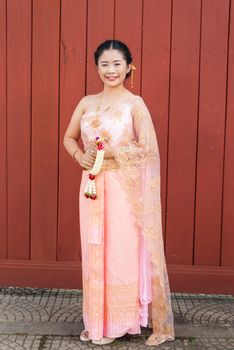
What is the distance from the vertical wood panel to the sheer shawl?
3.07 ft

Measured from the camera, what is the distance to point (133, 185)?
3.11 meters

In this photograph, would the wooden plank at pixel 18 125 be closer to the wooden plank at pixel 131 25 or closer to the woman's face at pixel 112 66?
the wooden plank at pixel 131 25

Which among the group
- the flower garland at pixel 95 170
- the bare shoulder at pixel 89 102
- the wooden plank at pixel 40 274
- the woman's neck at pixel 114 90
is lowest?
the wooden plank at pixel 40 274

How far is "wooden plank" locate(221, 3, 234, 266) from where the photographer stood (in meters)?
3.97

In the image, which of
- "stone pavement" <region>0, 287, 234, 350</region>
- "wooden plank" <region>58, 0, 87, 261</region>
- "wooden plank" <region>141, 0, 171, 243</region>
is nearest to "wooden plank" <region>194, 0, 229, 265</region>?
"wooden plank" <region>141, 0, 171, 243</region>

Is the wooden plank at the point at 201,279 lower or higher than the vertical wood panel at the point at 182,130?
lower

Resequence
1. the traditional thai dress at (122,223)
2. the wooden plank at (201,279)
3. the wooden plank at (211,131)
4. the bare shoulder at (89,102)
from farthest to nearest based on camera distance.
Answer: the wooden plank at (201,279) → the wooden plank at (211,131) → the bare shoulder at (89,102) → the traditional thai dress at (122,223)

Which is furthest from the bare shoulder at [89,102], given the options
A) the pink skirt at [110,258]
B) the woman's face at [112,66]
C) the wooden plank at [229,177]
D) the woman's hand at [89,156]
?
the wooden plank at [229,177]

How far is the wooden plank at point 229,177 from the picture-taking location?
13.0 ft

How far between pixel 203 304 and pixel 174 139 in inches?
49.2

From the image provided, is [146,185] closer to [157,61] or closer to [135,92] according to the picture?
[135,92]

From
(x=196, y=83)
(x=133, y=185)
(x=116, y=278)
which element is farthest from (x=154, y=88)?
(x=116, y=278)

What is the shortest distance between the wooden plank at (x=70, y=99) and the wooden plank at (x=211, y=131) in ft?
3.01

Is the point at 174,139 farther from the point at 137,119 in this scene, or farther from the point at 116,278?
the point at 116,278
